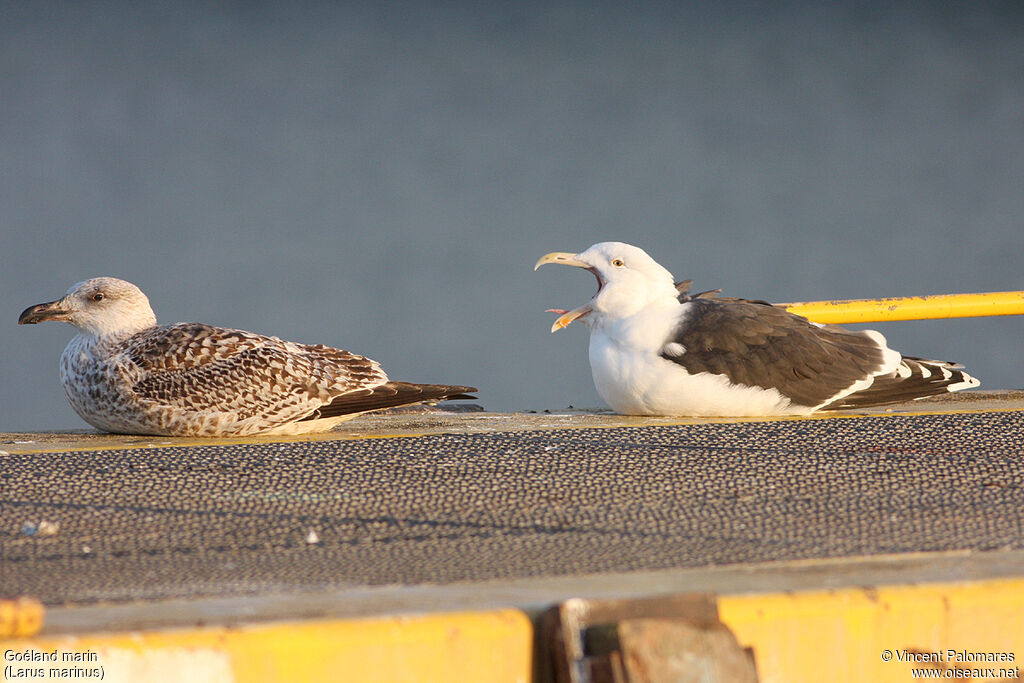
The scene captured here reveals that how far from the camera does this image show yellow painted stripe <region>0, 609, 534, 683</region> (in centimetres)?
170

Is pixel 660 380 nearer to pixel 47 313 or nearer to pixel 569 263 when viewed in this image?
pixel 569 263

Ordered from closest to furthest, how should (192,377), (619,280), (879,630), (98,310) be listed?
(879,630) → (192,377) → (98,310) → (619,280)

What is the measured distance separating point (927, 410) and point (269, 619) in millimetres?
3239

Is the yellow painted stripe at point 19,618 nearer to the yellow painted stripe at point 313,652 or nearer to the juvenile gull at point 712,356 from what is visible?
the yellow painted stripe at point 313,652

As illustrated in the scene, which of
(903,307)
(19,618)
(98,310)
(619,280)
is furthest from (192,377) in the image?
(903,307)

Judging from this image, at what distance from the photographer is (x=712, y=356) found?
4191mm

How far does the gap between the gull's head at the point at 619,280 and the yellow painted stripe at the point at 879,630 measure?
2.46m

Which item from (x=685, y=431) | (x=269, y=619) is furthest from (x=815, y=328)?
(x=269, y=619)

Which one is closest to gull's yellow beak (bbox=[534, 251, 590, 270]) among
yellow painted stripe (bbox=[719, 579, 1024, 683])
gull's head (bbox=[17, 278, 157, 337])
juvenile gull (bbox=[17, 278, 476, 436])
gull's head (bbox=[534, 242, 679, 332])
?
gull's head (bbox=[534, 242, 679, 332])

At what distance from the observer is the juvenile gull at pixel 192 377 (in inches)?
146

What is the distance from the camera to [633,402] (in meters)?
4.36

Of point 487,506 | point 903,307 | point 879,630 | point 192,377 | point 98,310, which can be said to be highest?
point 903,307

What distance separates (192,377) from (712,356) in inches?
66.7

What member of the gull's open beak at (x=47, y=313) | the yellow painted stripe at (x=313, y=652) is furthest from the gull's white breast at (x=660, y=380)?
the yellow painted stripe at (x=313, y=652)
